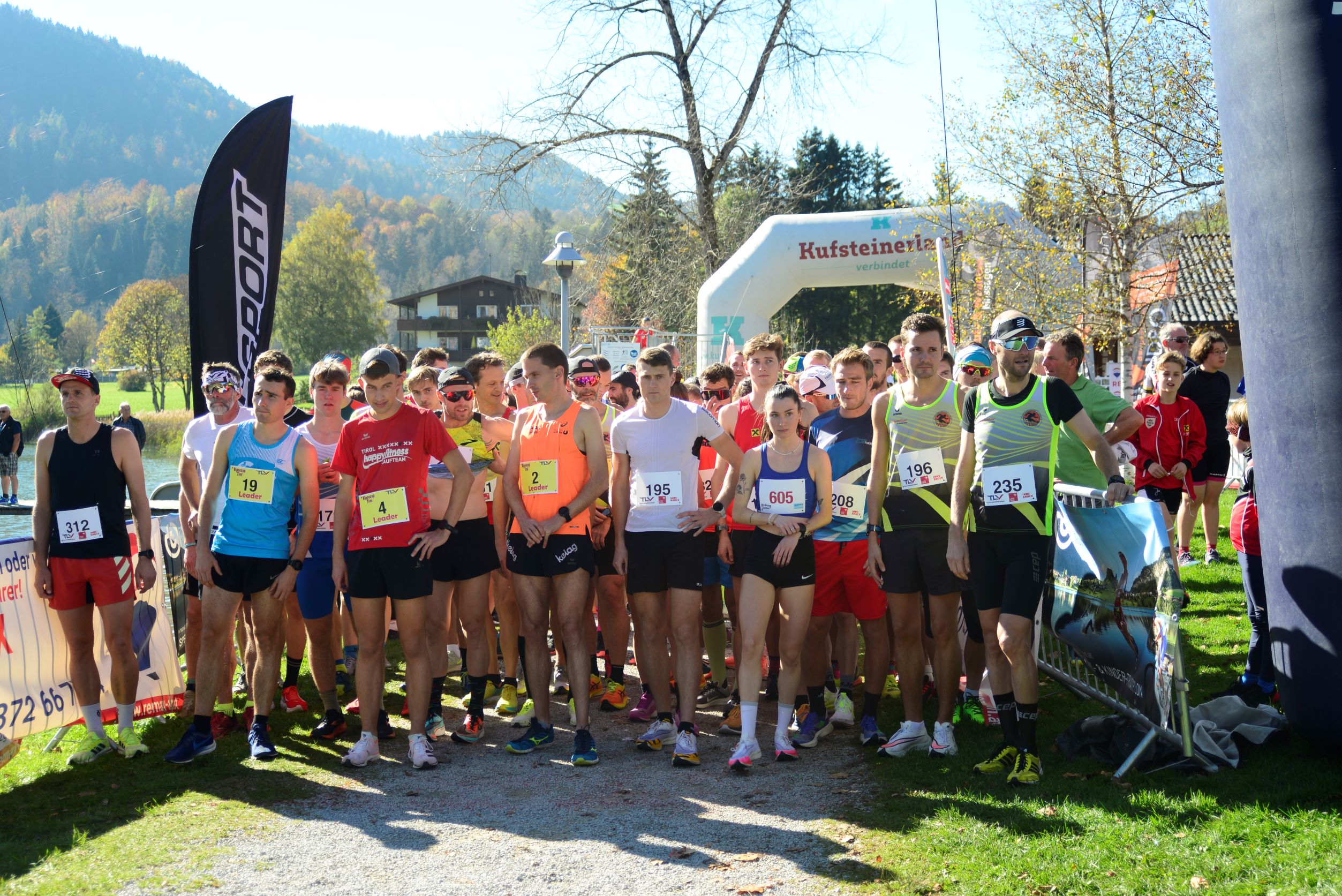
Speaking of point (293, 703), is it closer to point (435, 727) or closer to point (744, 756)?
point (435, 727)

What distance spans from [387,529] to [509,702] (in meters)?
1.66

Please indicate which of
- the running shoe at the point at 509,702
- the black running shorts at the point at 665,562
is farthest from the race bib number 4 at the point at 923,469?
the running shoe at the point at 509,702

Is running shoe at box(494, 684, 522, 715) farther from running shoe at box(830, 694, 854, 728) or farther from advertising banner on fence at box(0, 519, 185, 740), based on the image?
advertising banner on fence at box(0, 519, 185, 740)

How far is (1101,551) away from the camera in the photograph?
498cm

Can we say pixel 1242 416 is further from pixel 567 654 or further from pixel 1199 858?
pixel 567 654

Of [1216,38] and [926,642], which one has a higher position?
[1216,38]

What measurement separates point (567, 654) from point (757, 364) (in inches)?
82.9

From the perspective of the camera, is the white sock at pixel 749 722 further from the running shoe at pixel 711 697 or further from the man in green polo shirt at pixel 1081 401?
the man in green polo shirt at pixel 1081 401

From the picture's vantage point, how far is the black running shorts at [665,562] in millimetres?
5297

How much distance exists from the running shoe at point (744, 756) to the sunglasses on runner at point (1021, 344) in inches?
90.5

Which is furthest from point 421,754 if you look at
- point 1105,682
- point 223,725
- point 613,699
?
point 1105,682

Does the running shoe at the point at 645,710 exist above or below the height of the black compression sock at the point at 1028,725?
below

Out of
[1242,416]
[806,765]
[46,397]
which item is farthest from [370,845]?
[46,397]

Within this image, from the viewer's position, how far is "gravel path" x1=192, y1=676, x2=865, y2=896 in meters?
3.89
